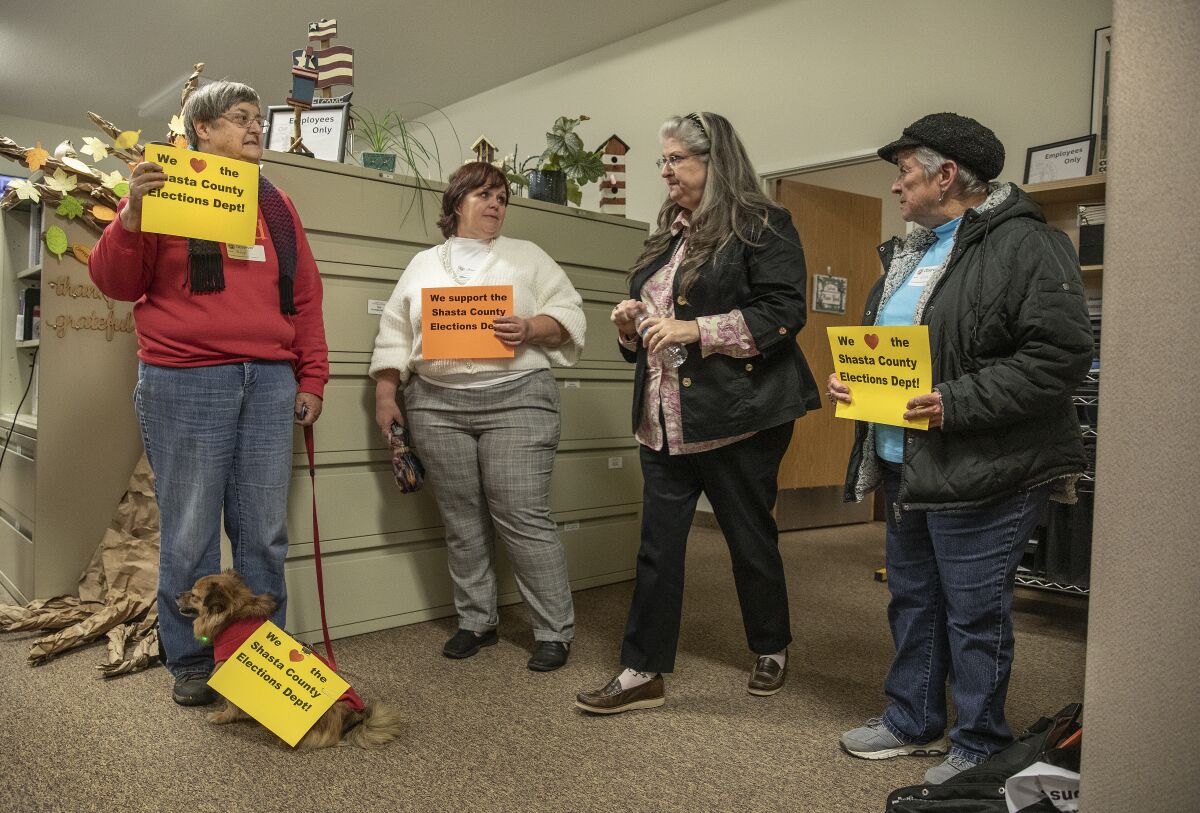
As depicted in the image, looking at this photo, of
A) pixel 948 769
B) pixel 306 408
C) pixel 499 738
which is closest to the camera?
pixel 948 769

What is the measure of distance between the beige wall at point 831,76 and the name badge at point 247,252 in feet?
9.92

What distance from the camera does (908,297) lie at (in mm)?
1613

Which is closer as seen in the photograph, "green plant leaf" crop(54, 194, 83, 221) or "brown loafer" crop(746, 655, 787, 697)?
"brown loafer" crop(746, 655, 787, 697)

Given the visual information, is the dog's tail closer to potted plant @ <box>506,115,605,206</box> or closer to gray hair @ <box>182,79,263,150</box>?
gray hair @ <box>182,79,263,150</box>

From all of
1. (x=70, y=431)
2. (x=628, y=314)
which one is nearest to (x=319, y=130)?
(x=70, y=431)

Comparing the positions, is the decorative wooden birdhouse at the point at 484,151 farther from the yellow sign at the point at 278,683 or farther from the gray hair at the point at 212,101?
the yellow sign at the point at 278,683

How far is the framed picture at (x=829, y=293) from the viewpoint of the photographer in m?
4.57

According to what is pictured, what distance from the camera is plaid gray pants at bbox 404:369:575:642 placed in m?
2.23

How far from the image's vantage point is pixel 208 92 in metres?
1.83

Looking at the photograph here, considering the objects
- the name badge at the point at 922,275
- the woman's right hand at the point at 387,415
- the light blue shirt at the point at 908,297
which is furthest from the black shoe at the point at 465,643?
the name badge at the point at 922,275

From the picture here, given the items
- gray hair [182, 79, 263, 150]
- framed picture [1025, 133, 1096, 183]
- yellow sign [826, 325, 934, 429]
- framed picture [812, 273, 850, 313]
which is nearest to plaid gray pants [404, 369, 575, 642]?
gray hair [182, 79, 263, 150]

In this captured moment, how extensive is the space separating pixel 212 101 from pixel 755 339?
4.23 ft

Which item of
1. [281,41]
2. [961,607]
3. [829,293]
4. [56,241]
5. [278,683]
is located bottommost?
[278,683]

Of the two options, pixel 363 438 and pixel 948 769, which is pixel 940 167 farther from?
pixel 363 438
